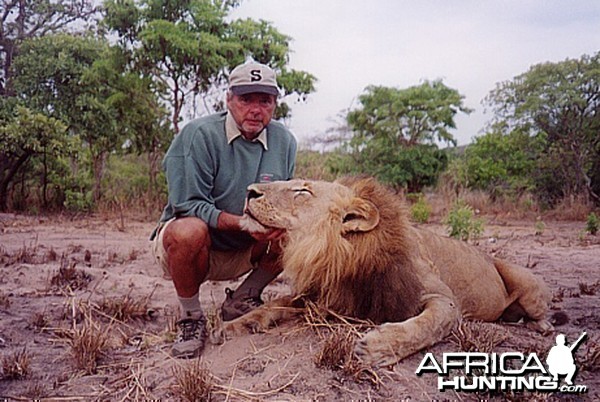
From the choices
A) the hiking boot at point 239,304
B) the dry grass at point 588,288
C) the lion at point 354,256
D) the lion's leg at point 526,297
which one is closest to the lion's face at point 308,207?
the lion at point 354,256

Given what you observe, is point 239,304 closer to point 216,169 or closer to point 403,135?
point 216,169

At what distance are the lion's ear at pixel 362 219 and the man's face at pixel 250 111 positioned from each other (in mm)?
946

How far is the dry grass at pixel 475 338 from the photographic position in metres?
2.44

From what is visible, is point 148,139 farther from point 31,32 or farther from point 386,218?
point 386,218

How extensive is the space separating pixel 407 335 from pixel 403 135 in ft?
46.8

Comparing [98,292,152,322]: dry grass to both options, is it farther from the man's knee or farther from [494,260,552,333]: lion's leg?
[494,260,552,333]: lion's leg

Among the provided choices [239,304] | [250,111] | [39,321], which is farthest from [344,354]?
[39,321]

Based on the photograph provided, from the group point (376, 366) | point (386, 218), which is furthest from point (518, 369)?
point (386, 218)

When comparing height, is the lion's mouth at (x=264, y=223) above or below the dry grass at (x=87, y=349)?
above

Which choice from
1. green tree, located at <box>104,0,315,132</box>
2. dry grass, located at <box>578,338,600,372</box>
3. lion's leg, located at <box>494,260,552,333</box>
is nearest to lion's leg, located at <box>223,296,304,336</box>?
dry grass, located at <box>578,338,600,372</box>

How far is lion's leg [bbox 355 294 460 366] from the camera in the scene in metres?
2.26

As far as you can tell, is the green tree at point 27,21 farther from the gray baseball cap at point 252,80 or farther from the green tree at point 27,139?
the gray baseball cap at point 252,80

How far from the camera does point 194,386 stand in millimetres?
2068

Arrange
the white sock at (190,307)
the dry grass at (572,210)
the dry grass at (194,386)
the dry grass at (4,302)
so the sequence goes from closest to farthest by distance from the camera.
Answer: the dry grass at (194,386) < the white sock at (190,307) < the dry grass at (4,302) < the dry grass at (572,210)
